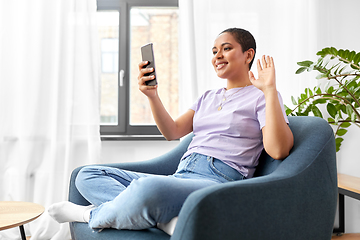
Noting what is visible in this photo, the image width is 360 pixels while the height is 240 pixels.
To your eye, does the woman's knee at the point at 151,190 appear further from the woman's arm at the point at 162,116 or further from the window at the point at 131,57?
the window at the point at 131,57

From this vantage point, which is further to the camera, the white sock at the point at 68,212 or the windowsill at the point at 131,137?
the windowsill at the point at 131,137

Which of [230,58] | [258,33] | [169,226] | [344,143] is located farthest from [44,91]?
[344,143]

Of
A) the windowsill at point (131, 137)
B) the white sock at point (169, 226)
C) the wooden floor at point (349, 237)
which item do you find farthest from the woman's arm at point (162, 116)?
the wooden floor at point (349, 237)

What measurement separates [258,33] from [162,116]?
1173mm

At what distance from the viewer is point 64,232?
7.17ft

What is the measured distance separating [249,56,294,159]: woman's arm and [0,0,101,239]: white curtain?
1436mm

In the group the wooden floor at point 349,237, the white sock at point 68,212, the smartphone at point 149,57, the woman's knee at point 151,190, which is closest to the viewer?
the woman's knee at point 151,190

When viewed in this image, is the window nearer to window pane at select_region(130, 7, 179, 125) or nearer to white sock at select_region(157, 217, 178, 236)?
window pane at select_region(130, 7, 179, 125)

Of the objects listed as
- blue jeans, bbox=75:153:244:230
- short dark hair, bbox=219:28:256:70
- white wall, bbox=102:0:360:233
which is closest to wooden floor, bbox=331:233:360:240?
white wall, bbox=102:0:360:233

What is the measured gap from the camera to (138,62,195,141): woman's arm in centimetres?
145

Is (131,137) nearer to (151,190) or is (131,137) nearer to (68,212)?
(68,212)

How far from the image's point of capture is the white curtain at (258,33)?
229cm

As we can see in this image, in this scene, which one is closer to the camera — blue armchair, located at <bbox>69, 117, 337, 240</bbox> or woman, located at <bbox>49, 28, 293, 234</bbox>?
blue armchair, located at <bbox>69, 117, 337, 240</bbox>

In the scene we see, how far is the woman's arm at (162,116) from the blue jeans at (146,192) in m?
0.26
